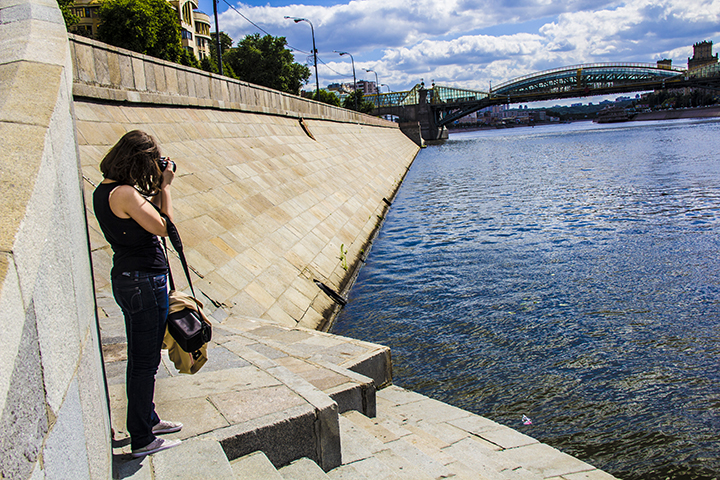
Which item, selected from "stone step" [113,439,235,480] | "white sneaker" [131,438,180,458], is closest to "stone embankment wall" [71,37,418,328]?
"white sneaker" [131,438,180,458]

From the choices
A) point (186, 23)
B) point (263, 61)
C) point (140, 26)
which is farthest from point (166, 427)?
point (186, 23)

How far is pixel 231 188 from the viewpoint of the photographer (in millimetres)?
10484

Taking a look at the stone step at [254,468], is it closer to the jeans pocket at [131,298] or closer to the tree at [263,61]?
the jeans pocket at [131,298]

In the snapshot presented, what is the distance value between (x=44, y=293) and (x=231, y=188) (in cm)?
876

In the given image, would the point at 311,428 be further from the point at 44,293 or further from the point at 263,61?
the point at 263,61

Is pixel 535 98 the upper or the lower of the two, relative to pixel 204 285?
upper

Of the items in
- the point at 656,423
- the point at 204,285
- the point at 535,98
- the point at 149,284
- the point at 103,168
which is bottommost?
the point at 656,423

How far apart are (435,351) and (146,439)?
5418mm

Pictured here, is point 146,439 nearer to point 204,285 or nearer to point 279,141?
point 204,285

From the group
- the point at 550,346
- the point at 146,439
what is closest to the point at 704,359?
the point at 550,346

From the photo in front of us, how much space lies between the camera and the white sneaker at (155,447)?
9.26 feet

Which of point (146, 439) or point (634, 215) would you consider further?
point (634, 215)

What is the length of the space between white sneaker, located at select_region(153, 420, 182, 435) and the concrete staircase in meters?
0.04

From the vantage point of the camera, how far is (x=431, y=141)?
98.9 metres
